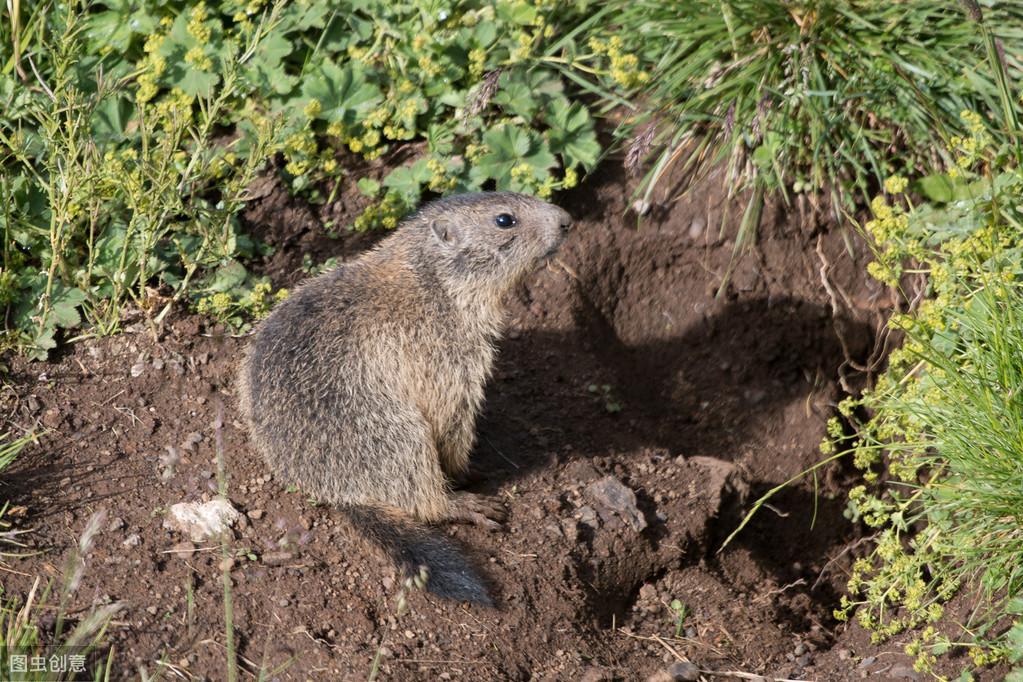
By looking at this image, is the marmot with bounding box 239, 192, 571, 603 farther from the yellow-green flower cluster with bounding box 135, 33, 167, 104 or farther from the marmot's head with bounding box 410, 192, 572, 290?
the yellow-green flower cluster with bounding box 135, 33, 167, 104

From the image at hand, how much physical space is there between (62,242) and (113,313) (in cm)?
38

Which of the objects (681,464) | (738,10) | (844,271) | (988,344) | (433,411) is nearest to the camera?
(988,344)

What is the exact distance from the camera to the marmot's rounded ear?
504cm

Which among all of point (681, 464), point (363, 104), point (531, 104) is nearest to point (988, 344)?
point (681, 464)

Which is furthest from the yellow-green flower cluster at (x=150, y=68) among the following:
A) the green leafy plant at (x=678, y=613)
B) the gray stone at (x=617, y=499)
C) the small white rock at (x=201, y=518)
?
the green leafy plant at (x=678, y=613)

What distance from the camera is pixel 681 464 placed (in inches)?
212

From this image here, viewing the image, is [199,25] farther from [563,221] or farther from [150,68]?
[563,221]

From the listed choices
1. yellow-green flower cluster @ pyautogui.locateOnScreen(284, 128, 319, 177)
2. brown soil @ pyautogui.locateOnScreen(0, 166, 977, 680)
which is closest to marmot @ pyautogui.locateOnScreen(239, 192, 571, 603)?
brown soil @ pyautogui.locateOnScreen(0, 166, 977, 680)

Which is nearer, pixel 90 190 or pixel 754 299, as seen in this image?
pixel 90 190

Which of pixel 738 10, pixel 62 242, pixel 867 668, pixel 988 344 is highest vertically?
pixel 738 10

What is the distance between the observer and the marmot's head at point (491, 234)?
199 inches

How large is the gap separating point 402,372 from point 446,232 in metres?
0.72

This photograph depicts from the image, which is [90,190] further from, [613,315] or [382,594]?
[613,315]

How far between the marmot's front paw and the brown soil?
2.7 inches
